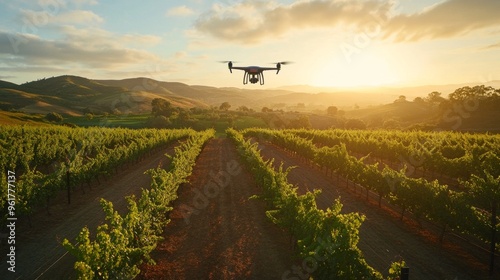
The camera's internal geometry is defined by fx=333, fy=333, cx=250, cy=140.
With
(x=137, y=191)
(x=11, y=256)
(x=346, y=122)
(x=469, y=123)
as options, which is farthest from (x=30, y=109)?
(x=469, y=123)

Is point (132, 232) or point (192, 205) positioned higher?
point (132, 232)

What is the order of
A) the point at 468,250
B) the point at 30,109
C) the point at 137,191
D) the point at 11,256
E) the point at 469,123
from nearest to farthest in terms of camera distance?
the point at 11,256 → the point at 468,250 → the point at 137,191 → the point at 469,123 → the point at 30,109

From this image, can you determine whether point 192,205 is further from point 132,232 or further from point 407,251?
point 407,251

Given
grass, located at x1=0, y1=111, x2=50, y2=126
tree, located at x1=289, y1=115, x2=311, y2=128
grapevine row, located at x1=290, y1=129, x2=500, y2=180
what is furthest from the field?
tree, located at x1=289, y1=115, x2=311, y2=128

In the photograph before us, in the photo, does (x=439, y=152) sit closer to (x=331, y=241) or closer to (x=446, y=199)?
(x=446, y=199)

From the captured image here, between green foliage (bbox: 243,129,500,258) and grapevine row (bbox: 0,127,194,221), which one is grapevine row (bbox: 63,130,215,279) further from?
green foliage (bbox: 243,129,500,258)

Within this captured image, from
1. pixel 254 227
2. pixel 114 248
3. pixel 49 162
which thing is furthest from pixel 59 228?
pixel 49 162

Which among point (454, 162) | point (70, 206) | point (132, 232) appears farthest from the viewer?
point (454, 162)

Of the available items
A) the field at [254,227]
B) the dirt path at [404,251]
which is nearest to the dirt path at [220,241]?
the field at [254,227]

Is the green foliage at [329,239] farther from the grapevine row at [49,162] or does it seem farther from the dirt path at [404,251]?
the grapevine row at [49,162]
